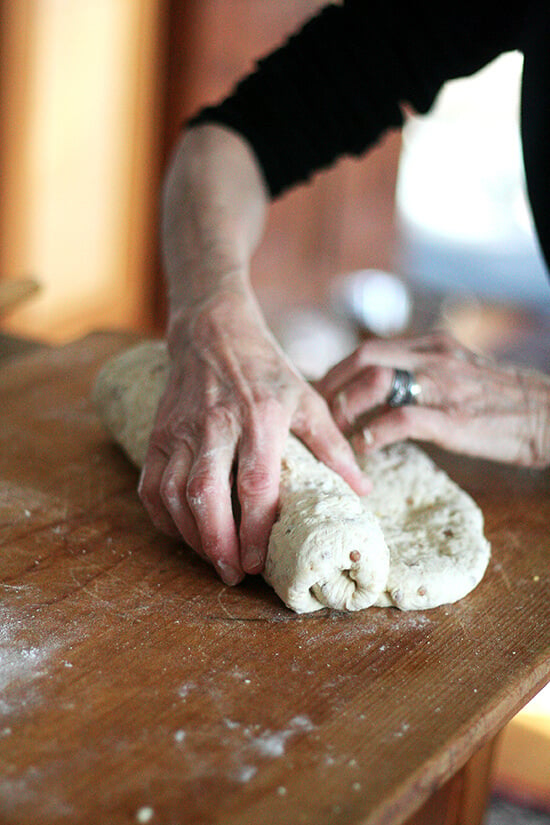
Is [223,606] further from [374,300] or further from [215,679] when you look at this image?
[374,300]

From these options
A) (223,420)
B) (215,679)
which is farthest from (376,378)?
(215,679)

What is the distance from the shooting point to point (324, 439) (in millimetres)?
1113

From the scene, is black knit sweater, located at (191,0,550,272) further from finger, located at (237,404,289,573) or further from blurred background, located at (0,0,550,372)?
blurred background, located at (0,0,550,372)

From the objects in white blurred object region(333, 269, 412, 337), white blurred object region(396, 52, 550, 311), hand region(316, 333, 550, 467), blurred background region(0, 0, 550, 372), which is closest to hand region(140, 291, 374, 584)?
hand region(316, 333, 550, 467)

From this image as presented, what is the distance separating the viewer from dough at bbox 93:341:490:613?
95 cm

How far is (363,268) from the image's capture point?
13.7 ft

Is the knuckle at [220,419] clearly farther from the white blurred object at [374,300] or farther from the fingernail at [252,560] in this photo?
the white blurred object at [374,300]

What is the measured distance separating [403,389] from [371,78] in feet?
1.98

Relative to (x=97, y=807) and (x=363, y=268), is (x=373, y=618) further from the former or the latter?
(x=363, y=268)

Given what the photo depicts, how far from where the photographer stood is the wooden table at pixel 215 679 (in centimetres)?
73

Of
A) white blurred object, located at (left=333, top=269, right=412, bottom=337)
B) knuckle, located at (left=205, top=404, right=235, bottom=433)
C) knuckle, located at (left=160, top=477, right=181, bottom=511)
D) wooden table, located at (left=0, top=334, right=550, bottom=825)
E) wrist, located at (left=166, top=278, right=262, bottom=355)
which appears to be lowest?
white blurred object, located at (left=333, top=269, right=412, bottom=337)

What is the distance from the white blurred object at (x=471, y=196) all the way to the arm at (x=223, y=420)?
362cm

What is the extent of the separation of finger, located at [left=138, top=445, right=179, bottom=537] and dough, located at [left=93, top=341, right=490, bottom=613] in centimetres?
15

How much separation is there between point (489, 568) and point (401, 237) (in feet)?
14.6
